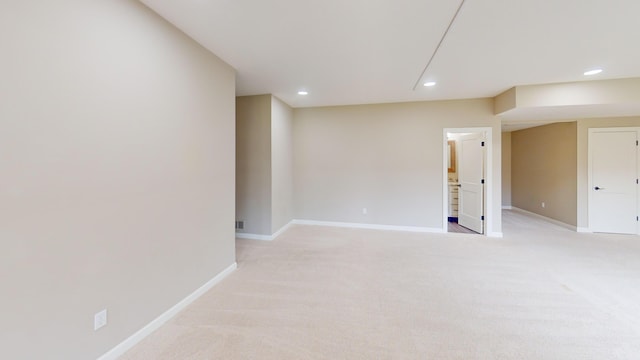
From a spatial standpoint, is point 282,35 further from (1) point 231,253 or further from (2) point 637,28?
(2) point 637,28

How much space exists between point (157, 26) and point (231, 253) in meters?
2.45

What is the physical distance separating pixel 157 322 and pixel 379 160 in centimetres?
437

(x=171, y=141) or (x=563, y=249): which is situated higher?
(x=171, y=141)

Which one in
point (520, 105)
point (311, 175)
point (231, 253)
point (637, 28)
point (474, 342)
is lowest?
point (474, 342)

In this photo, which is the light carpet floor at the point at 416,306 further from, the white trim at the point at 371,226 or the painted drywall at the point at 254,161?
the white trim at the point at 371,226

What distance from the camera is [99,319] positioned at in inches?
65.6

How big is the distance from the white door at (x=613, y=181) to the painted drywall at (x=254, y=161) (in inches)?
244

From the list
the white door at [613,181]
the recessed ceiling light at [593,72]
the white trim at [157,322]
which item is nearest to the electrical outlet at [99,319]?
the white trim at [157,322]

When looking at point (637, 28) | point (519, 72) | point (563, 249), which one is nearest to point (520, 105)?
point (519, 72)

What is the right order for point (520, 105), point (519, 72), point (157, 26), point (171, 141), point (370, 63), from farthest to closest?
point (520, 105) → point (519, 72) → point (370, 63) → point (171, 141) → point (157, 26)

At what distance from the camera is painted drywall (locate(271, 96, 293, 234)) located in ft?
15.0

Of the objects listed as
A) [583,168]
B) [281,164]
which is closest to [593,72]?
[583,168]

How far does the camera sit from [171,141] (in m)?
2.24

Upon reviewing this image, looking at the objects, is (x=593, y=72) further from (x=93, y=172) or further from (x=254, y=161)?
(x=93, y=172)
